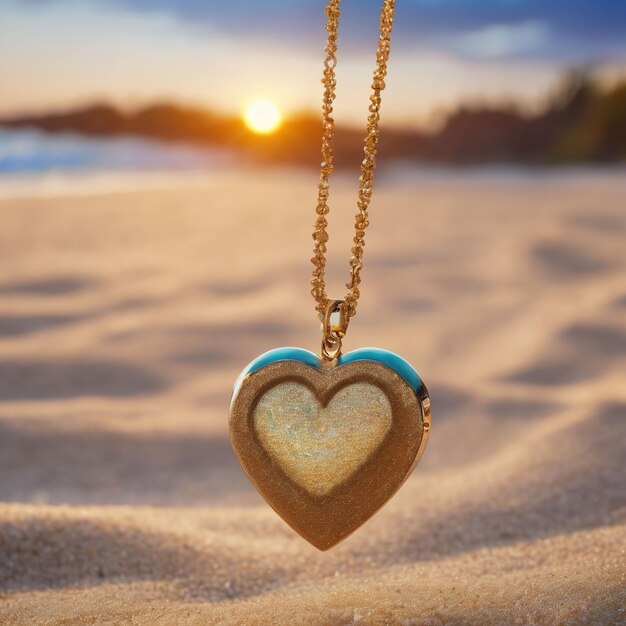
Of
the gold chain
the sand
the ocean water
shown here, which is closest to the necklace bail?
the gold chain

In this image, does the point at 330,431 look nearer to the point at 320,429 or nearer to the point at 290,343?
the point at 320,429

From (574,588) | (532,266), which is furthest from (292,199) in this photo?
(574,588)

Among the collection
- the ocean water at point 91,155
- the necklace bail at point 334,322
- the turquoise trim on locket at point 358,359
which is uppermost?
the ocean water at point 91,155

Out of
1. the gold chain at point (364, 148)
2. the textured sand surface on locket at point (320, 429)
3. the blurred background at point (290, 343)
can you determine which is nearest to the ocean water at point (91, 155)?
the blurred background at point (290, 343)

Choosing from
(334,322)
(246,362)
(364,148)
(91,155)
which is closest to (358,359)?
(334,322)

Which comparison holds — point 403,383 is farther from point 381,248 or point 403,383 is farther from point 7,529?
point 381,248

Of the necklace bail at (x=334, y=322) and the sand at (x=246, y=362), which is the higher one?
the necklace bail at (x=334, y=322)

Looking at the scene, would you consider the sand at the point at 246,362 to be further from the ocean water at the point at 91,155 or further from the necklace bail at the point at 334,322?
the ocean water at the point at 91,155

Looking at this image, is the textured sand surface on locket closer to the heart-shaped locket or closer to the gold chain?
the heart-shaped locket

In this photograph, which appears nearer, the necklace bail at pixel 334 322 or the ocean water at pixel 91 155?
the necklace bail at pixel 334 322
